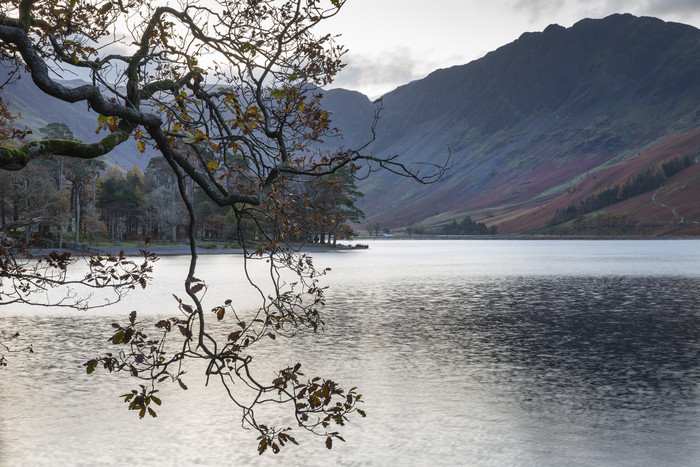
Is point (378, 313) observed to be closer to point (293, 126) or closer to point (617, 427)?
point (617, 427)

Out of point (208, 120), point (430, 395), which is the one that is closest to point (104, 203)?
point (430, 395)

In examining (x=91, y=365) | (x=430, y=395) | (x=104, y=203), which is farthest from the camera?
(x=104, y=203)

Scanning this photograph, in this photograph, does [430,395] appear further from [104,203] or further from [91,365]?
[104,203]

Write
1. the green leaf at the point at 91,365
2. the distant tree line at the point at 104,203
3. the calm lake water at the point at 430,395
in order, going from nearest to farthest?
the green leaf at the point at 91,365 < the calm lake water at the point at 430,395 < the distant tree line at the point at 104,203

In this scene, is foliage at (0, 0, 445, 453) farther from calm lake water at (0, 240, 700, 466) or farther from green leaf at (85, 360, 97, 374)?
calm lake water at (0, 240, 700, 466)

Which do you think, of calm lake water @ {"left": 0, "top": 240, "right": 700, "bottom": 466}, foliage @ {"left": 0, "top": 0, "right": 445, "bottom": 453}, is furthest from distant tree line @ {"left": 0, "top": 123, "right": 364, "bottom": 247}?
foliage @ {"left": 0, "top": 0, "right": 445, "bottom": 453}

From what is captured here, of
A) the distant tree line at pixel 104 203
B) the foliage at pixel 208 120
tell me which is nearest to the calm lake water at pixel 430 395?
the foliage at pixel 208 120

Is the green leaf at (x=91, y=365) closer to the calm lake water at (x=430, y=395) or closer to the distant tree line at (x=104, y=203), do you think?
the calm lake water at (x=430, y=395)

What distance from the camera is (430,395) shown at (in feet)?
58.2

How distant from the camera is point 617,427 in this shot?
47.9 ft

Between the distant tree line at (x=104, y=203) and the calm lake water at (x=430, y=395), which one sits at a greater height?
the distant tree line at (x=104, y=203)

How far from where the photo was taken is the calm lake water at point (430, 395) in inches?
525

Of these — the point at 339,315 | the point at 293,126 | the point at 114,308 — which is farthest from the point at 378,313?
the point at 293,126

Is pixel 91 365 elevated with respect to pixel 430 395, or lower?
elevated
